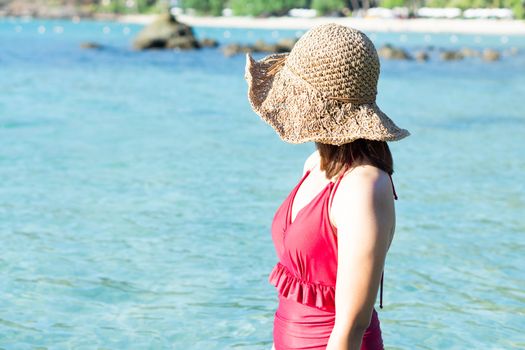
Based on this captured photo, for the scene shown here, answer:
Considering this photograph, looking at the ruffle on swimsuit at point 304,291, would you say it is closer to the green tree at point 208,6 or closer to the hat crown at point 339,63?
the hat crown at point 339,63

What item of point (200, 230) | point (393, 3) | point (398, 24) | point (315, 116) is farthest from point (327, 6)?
point (315, 116)

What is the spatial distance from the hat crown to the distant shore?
79604 mm

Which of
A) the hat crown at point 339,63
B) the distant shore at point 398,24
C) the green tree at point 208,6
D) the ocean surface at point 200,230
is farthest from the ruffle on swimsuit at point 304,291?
the green tree at point 208,6

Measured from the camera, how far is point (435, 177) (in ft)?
35.7

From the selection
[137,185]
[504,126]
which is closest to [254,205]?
[137,185]

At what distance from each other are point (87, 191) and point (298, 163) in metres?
3.26

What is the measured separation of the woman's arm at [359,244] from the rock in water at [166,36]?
4514 cm

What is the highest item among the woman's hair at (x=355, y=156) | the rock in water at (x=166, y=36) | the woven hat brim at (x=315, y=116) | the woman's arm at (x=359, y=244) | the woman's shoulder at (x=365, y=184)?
the woven hat brim at (x=315, y=116)

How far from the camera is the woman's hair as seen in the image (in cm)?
212

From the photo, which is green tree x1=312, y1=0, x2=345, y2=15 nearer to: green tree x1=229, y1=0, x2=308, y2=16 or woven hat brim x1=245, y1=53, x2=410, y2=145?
green tree x1=229, y1=0, x2=308, y2=16

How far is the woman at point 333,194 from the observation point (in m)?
2.02

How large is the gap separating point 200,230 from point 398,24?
327 feet

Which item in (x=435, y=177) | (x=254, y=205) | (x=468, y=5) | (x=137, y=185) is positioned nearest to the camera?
(x=254, y=205)

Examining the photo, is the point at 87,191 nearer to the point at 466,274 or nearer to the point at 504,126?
the point at 466,274
